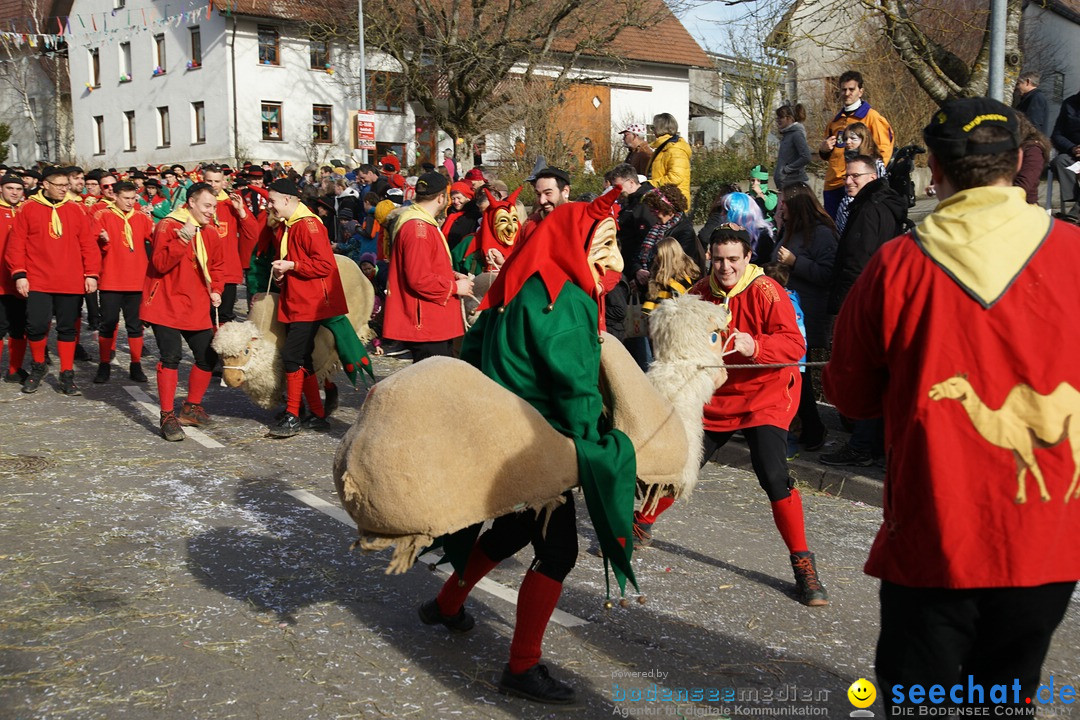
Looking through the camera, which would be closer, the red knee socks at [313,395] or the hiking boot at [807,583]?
the hiking boot at [807,583]

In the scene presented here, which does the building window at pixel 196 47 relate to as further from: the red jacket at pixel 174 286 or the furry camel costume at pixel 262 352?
the furry camel costume at pixel 262 352

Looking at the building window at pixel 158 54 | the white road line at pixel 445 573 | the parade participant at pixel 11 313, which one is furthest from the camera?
the building window at pixel 158 54

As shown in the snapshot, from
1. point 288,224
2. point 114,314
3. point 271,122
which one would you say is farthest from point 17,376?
point 271,122

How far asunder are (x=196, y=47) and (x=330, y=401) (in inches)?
1419

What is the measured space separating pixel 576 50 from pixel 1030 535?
31.1 m

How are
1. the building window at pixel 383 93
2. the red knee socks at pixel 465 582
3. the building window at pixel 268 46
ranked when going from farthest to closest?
1. the building window at pixel 268 46
2. the building window at pixel 383 93
3. the red knee socks at pixel 465 582

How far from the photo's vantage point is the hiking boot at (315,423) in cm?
886

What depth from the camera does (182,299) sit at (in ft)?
28.2

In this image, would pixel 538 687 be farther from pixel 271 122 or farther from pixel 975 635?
pixel 271 122

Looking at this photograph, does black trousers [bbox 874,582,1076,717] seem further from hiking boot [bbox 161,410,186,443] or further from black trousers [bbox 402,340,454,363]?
hiking boot [bbox 161,410,186,443]

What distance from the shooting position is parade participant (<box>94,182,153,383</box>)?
10.9m

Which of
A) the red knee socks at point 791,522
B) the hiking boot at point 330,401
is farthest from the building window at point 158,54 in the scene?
the red knee socks at point 791,522

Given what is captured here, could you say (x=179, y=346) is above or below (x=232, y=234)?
below

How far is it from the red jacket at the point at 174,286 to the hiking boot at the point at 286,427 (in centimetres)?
106
